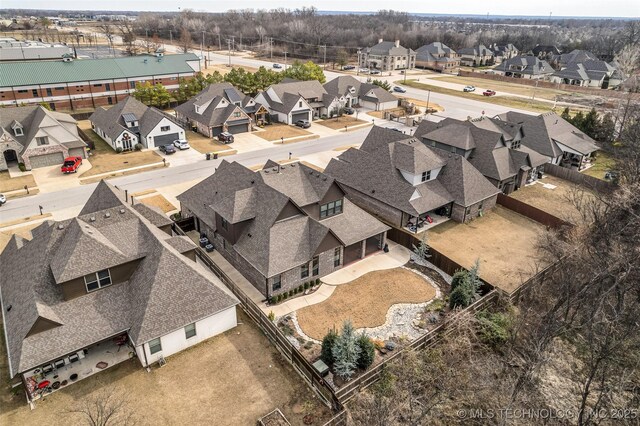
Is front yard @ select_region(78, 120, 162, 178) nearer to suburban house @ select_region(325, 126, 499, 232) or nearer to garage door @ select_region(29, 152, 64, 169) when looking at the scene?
garage door @ select_region(29, 152, 64, 169)

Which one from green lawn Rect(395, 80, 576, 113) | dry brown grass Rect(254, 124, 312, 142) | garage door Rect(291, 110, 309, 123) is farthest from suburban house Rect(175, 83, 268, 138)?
green lawn Rect(395, 80, 576, 113)

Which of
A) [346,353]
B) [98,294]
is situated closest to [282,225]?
[346,353]

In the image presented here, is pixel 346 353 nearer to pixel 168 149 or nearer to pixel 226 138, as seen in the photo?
pixel 168 149

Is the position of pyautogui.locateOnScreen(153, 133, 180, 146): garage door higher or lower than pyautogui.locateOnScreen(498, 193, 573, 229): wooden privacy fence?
higher

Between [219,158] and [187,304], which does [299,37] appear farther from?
[187,304]

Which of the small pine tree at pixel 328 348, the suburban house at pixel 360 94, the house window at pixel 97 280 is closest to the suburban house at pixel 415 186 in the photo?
the small pine tree at pixel 328 348

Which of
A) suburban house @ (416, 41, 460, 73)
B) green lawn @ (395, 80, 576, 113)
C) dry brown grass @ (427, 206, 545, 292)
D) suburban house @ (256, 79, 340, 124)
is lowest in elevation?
dry brown grass @ (427, 206, 545, 292)
